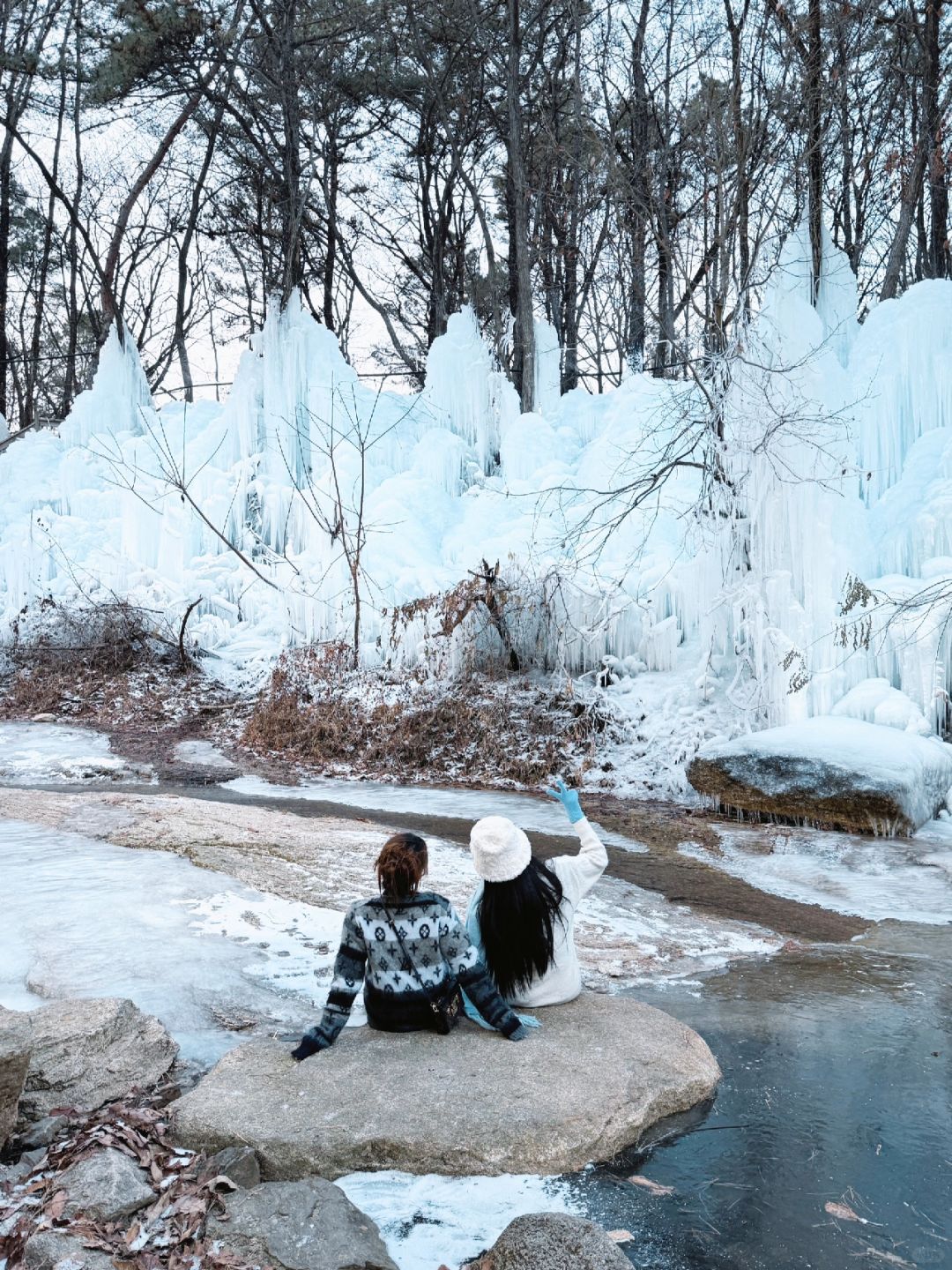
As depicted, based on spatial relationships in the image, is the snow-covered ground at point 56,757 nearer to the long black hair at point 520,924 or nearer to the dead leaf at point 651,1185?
the long black hair at point 520,924

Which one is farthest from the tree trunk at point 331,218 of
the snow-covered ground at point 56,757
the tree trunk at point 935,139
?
the tree trunk at point 935,139

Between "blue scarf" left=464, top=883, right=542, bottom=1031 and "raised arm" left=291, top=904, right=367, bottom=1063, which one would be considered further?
"blue scarf" left=464, top=883, right=542, bottom=1031

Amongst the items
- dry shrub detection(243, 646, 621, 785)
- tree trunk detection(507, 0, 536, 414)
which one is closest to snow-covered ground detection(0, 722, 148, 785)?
dry shrub detection(243, 646, 621, 785)

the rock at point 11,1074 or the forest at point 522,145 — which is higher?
the forest at point 522,145

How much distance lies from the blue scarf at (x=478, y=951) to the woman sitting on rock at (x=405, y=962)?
9 cm

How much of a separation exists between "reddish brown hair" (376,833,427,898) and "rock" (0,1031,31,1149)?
1151 mm

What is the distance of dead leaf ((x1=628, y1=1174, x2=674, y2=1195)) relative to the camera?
2.95 metres

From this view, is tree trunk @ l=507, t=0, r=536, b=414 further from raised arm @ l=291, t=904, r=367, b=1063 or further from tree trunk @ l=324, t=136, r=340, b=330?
raised arm @ l=291, t=904, r=367, b=1063

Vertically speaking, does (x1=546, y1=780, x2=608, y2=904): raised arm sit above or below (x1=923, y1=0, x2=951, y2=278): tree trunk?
below

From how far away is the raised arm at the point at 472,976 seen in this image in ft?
11.4

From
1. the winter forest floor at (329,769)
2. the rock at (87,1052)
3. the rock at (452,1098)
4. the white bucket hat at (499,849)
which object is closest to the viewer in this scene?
the rock at (452,1098)

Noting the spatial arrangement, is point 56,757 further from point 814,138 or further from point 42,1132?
point 814,138

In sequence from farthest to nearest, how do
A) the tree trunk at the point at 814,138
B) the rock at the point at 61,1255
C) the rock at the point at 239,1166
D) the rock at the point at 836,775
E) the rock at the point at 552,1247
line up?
the tree trunk at the point at 814,138 → the rock at the point at 836,775 → the rock at the point at 239,1166 → the rock at the point at 552,1247 → the rock at the point at 61,1255

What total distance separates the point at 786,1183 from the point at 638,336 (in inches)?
615
